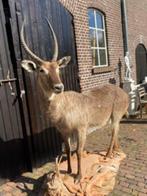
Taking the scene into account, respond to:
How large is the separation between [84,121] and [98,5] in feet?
16.3

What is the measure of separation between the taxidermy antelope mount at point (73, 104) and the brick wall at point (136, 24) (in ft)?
18.7

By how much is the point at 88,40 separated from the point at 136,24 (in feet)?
14.2

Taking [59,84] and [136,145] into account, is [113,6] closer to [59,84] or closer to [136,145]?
[136,145]

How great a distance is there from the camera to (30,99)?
4.46m

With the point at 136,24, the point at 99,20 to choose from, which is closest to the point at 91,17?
the point at 99,20

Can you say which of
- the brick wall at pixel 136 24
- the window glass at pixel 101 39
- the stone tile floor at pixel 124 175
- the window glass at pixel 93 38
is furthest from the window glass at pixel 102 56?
the stone tile floor at pixel 124 175

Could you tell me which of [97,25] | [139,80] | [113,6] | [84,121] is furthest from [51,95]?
[139,80]

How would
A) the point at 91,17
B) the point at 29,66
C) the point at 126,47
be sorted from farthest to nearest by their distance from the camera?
the point at 126,47, the point at 91,17, the point at 29,66

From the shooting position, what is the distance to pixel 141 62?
11.3 meters

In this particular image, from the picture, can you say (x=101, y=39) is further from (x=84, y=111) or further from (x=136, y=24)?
(x=84, y=111)

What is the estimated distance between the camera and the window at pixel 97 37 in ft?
24.6

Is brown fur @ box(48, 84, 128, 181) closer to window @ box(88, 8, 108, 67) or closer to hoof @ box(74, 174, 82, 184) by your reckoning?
hoof @ box(74, 174, 82, 184)

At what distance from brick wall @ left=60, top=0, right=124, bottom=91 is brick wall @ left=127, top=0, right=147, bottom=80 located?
0.93m

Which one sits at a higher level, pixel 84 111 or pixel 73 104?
pixel 73 104
